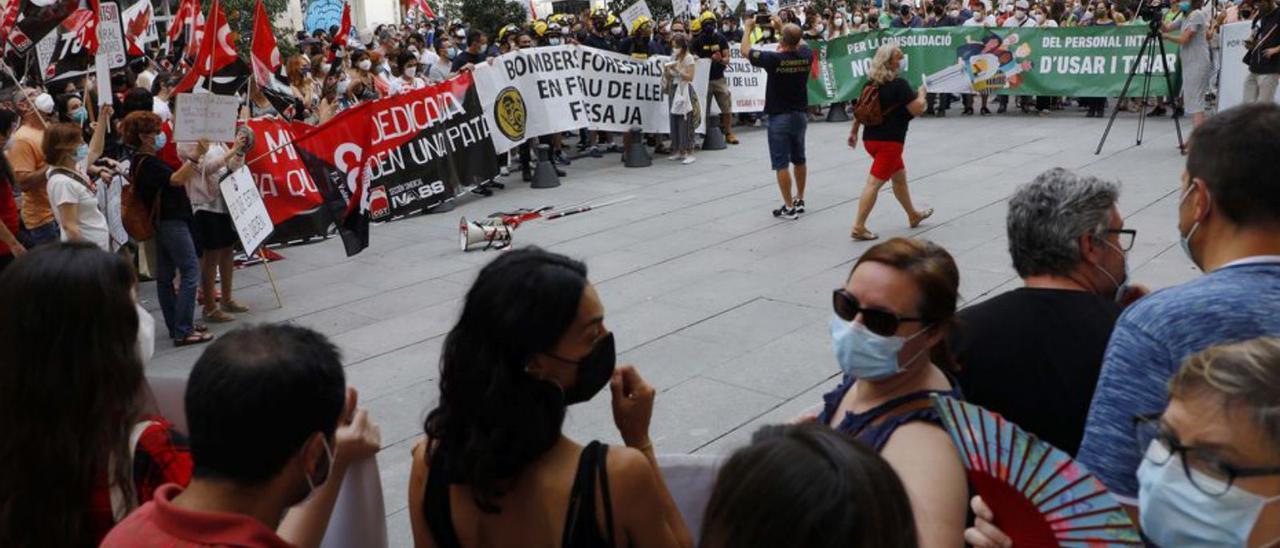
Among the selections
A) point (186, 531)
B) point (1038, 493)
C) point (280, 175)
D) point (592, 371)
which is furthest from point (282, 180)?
point (1038, 493)

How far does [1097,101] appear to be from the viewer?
55.3 feet

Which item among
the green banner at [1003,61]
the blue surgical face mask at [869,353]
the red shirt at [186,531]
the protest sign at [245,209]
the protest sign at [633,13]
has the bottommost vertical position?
the green banner at [1003,61]

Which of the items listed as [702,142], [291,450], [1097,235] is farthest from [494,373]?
[702,142]

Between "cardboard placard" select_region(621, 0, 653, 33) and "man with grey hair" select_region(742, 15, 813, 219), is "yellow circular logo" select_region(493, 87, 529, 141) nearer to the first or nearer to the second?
"cardboard placard" select_region(621, 0, 653, 33)

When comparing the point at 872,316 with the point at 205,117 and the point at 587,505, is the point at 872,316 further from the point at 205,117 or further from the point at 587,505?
the point at 205,117

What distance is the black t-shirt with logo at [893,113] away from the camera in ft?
29.8

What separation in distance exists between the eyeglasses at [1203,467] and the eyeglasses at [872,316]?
0.68m

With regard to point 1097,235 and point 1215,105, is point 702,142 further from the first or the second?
point 1097,235

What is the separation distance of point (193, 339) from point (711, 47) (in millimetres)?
9986

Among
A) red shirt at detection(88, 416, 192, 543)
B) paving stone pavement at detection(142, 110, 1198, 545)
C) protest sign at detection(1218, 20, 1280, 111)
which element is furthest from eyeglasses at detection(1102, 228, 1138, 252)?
protest sign at detection(1218, 20, 1280, 111)

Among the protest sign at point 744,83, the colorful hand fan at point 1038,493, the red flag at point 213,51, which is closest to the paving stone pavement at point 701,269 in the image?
the red flag at point 213,51

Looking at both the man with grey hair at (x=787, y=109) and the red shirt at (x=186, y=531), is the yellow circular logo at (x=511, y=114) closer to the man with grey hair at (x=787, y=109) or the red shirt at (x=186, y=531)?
the man with grey hair at (x=787, y=109)

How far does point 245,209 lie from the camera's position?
8.08 meters

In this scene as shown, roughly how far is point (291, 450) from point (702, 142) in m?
14.3
